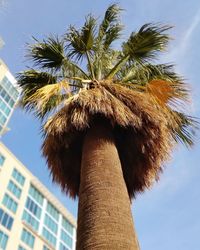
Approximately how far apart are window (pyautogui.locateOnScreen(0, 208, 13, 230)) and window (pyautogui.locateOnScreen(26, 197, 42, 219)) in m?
6.58

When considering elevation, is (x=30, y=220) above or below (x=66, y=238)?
below

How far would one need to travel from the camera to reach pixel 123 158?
484 centimetres

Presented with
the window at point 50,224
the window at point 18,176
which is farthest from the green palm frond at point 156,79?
the window at point 50,224

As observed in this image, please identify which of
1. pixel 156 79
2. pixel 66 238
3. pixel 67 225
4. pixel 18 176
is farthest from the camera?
pixel 67 225

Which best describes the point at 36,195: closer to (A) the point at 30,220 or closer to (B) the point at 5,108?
(A) the point at 30,220

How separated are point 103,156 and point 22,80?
2.96 meters

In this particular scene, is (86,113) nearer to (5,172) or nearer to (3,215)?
(3,215)

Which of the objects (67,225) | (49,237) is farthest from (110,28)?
(67,225)

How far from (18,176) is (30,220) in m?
7.11

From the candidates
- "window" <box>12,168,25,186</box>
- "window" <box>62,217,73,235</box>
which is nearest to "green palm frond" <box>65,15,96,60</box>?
"window" <box>12,168,25,186</box>

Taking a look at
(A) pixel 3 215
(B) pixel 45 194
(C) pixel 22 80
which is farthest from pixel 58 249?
(C) pixel 22 80

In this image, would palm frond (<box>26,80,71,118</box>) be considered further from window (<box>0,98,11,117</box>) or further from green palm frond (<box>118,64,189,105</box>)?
window (<box>0,98,11,117</box>)

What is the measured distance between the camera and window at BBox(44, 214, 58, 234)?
53938 millimetres

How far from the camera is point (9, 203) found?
45750mm
